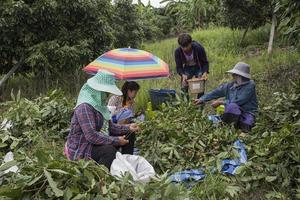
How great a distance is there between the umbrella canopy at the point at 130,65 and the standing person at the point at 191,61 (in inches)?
11.7

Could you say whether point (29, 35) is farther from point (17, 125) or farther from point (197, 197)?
point (197, 197)

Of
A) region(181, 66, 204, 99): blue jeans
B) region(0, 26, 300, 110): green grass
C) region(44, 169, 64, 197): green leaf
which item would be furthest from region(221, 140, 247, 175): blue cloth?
region(0, 26, 300, 110): green grass

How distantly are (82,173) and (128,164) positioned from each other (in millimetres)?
887

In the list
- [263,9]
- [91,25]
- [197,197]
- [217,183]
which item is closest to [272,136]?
[217,183]

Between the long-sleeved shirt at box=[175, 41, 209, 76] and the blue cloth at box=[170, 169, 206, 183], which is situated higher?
the long-sleeved shirt at box=[175, 41, 209, 76]

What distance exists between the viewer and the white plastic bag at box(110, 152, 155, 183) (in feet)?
12.3

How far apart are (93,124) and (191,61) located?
2569mm

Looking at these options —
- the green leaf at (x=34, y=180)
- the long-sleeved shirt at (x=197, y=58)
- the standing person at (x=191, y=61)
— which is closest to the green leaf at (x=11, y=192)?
the green leaf at (x=34, y=180)

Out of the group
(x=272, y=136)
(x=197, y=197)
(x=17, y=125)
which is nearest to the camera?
(x=197, y=197)

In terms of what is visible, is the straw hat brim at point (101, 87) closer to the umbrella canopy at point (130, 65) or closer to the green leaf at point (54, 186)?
the green leaf at point (54, 186)

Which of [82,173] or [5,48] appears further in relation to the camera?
[5,48]

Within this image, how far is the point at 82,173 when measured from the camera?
3.05 metres

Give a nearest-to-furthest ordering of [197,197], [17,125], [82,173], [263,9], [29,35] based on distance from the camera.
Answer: [82,173]
[197,197]
[17,125]
[29,35]
[263,9]

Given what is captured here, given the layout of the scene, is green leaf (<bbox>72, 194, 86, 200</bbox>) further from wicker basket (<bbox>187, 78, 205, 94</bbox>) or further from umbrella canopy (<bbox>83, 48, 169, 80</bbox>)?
wicker basket (<bbox>187, 78, 205, 94</bbox>)
